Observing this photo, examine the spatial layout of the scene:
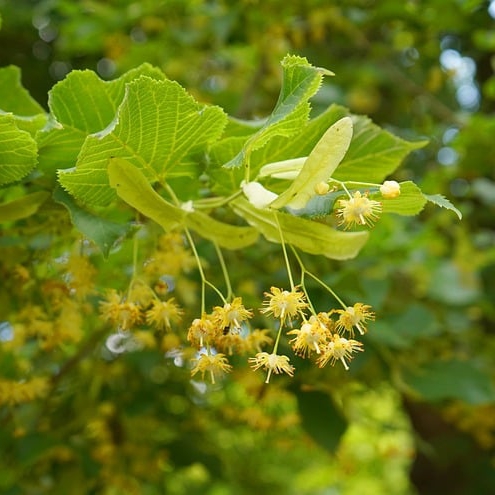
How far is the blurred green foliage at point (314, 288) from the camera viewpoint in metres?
1.75

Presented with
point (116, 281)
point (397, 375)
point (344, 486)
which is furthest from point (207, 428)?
point (344, 486)

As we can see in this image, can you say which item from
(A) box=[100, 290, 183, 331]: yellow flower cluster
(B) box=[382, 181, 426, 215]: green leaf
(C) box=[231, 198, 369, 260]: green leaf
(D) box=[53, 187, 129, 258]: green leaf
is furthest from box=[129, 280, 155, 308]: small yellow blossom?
(B) box=[382, 181, 426, 215]: green leaf

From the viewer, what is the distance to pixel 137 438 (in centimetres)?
197

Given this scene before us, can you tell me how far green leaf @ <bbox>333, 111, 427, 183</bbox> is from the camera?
1078 mm

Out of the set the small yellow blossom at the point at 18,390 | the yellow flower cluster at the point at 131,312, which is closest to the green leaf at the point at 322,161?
the yellow flower cluster at the point at 131,312

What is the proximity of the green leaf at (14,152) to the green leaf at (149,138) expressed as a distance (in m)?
0.07

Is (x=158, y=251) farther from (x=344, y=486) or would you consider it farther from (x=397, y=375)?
(x=344, y=486)

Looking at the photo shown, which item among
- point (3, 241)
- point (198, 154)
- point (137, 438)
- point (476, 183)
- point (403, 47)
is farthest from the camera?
point (403, 47)

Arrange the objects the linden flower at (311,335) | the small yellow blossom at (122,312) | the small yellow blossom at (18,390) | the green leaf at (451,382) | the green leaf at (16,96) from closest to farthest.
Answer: the linden flower at (311,335)
the small yellow blossom at (122,312)
the green leaf at (16,96)
the small yellow blossom at (18,390)
the green leaf at (451,382)

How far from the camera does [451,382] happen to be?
1.88 m

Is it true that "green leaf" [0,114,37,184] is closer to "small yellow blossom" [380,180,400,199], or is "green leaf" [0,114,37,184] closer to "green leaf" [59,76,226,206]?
"green leaf" [59,76,226,206]

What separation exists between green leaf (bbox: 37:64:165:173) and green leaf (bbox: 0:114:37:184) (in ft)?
0.17

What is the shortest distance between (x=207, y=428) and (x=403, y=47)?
5.74ft

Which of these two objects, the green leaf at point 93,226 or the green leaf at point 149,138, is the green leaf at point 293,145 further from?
the green leaf at point 93,226
